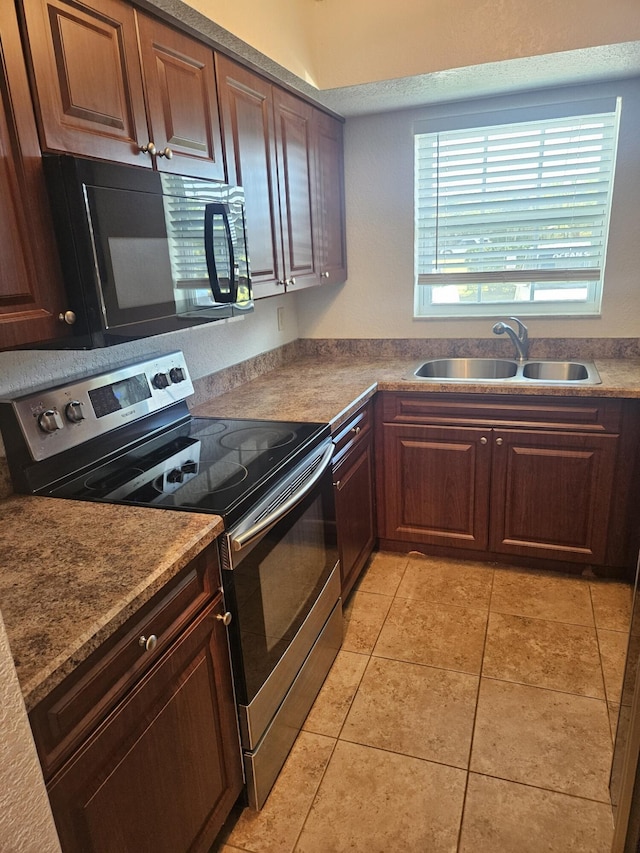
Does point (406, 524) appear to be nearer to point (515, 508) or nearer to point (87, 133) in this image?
point (515, 508)

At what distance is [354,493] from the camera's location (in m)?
2.43

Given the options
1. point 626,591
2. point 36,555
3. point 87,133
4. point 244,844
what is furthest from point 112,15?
point 626,591

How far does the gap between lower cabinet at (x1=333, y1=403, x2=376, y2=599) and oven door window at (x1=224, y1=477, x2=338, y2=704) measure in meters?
0.22

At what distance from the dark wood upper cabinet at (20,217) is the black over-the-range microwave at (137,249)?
0.12ft

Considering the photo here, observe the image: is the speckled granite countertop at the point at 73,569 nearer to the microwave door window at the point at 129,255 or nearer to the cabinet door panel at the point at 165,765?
the cabinet door panel at the point at 165,765

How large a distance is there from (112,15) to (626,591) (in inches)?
107

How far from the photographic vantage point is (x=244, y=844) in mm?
1504

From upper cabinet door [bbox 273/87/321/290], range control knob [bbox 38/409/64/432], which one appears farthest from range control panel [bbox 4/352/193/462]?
upper cabinet door [bbox 273/87/321/290]

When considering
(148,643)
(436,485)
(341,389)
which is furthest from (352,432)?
(148,643)

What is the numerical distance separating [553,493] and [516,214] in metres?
1.40

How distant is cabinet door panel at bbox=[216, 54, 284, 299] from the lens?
190cm

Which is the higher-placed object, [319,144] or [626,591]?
[319,144]

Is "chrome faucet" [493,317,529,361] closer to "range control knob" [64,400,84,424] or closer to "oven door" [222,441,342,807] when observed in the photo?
"oven door" [222,441,342,807]

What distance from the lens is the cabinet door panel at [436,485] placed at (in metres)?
2.60
